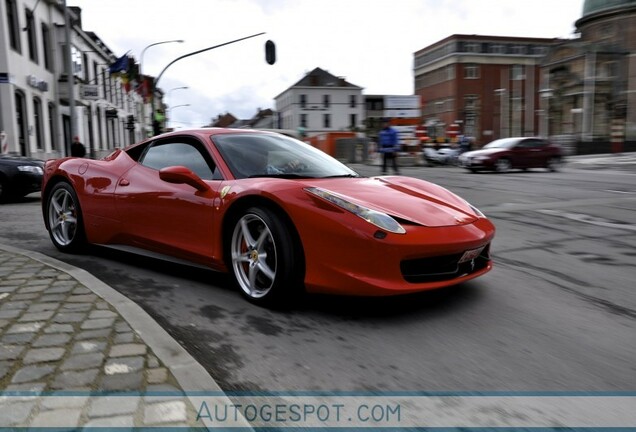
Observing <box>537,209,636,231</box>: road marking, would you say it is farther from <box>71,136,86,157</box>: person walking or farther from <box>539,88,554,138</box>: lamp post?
<box>539,88,554,138</box>: lamp post

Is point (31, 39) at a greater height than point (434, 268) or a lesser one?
greater

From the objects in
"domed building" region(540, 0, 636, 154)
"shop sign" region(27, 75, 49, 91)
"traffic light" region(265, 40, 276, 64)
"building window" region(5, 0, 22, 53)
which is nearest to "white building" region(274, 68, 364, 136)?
"domed building" region(540, 0, 636, 154)

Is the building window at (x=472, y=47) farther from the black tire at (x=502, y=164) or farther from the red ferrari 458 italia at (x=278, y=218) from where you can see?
the red ferrari 458 italia at (x=278, y=218)

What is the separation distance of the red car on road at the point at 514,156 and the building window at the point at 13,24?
18.4 meters

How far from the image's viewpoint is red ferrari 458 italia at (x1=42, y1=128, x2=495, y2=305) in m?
3.21

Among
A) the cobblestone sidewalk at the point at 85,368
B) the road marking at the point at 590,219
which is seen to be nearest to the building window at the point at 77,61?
the road marking at the point at 590,219

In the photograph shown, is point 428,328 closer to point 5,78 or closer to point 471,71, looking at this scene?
point 5,78

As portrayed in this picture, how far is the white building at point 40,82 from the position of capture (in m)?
20.5

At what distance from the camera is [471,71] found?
261ft

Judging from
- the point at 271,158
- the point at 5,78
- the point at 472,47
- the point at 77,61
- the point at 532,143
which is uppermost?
the point at 472,47

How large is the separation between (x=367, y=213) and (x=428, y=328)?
30.1 inches

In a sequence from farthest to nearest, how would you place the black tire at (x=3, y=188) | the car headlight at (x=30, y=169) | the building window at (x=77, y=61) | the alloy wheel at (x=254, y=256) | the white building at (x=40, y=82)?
the building window at (x=77, y=61), the white building at (x=40, y=82), the car headlight at (x=30, y=169), the black tire at (x=3, y=188), the alloy wheel at (x=254, y=256)

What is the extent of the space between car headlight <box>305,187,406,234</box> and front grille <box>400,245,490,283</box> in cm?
22

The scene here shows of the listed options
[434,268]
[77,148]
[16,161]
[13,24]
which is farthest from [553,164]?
[13,24]
